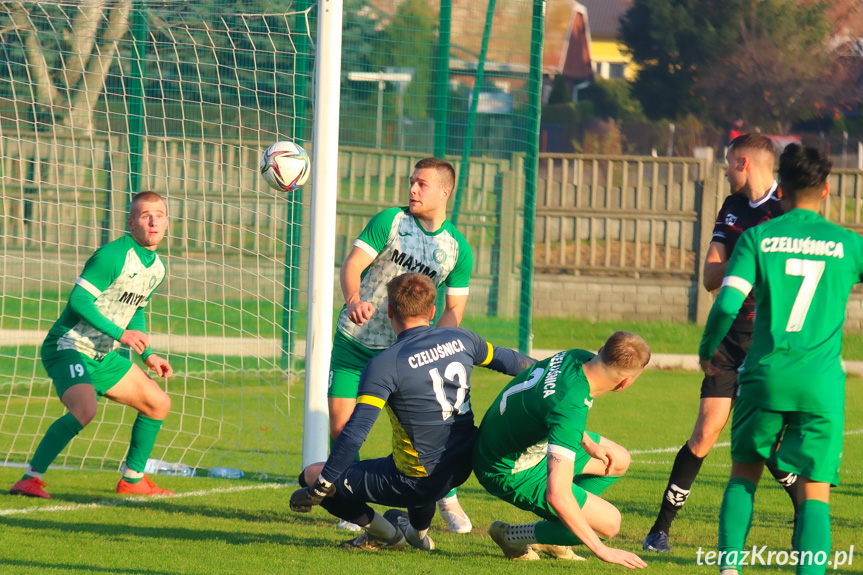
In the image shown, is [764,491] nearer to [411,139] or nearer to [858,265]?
[858,265]

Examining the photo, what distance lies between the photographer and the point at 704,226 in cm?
1503

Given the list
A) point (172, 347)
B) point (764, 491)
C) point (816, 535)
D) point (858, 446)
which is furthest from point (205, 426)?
point (816, 535)

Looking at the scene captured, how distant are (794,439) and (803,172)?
1.02 m

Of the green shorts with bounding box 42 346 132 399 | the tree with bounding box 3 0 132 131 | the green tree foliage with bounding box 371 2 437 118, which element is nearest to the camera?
the green shorts with bounding box 42 346 132 399

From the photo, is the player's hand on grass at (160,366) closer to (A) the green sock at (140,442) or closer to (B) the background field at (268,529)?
(A) the green sock at (140,442)

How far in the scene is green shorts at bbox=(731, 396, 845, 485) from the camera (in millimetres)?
3877

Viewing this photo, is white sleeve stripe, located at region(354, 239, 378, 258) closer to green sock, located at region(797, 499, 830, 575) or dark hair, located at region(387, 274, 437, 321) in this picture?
dark hair, located at region(387, 274, 437, 321)

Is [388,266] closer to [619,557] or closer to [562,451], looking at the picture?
[562,451]

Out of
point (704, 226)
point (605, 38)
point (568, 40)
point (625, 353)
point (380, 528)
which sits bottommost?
point (380, 528)

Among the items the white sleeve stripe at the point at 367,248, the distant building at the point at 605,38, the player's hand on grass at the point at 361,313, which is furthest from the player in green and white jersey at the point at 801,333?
the distant building at the point at 605,38

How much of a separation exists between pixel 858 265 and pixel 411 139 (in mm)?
8535

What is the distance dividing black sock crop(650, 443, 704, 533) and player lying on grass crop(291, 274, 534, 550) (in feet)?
3.53

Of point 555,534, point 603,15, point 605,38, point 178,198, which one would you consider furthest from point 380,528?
point 603,15

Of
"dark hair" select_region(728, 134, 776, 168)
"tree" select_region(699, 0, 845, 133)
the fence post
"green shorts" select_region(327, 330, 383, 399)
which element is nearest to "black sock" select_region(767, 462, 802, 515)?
"dark hair" select_region(728, 134, 776, 168)
